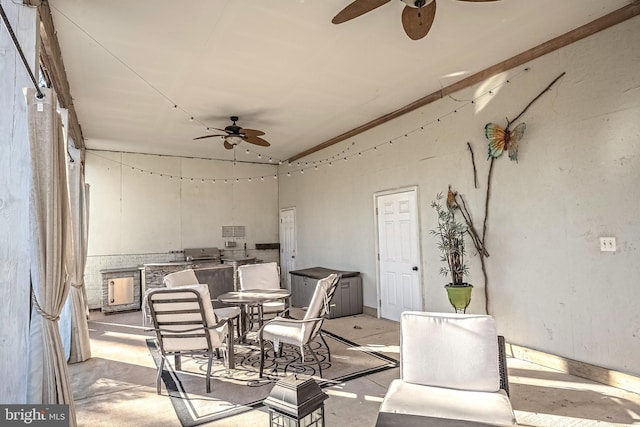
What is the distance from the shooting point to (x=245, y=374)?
375cm

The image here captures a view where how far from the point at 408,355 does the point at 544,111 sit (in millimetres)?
3086

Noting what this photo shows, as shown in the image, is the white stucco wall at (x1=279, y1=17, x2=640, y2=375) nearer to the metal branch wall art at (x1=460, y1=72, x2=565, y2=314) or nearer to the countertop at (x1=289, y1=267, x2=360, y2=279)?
the metal branch wall art at (x1=460, y1=72, x2=565, y2=314)

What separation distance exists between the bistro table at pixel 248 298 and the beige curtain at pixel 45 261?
6.00ft

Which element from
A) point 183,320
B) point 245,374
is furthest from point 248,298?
point 183,320

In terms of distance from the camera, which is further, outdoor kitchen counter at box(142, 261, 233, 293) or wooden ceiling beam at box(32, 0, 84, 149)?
outdoor kitchen counter at box(142, 261, 233, 293)

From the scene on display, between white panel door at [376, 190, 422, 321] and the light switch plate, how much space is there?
91.4 inches

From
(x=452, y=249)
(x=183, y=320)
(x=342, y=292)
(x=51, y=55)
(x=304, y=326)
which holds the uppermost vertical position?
(x=51, y=55)

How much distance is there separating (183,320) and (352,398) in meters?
1.67

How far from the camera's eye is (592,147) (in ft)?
11.4

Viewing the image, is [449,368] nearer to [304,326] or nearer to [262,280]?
[304,326]

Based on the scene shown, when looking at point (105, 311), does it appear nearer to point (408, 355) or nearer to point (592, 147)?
point (408, 355)

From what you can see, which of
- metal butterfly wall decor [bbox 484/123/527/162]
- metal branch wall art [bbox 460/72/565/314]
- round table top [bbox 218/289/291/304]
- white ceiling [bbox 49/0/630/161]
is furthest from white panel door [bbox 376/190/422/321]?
round table top [bbox 218/289/291/304]

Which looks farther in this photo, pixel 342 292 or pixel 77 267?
pixel 342 292

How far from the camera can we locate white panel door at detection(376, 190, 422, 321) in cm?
546
